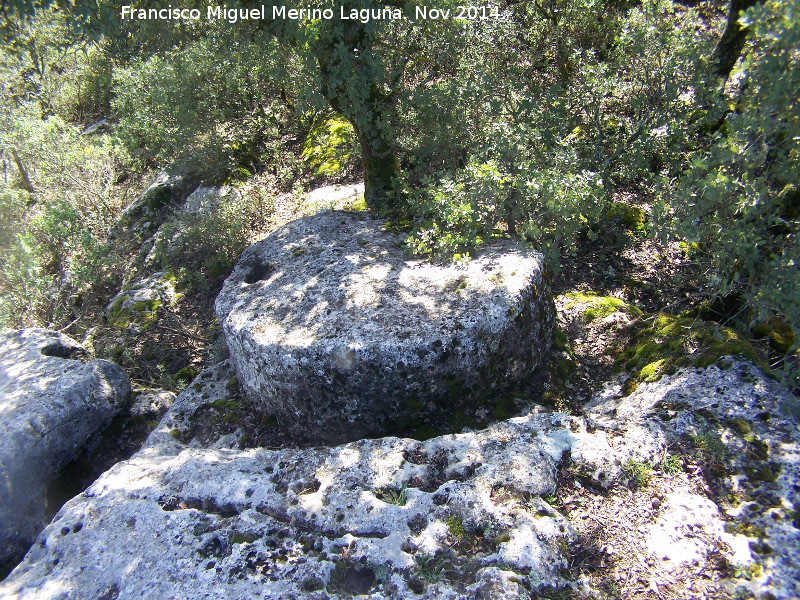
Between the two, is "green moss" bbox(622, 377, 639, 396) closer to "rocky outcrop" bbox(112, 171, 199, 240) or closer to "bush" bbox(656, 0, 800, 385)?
"bush" bbox(656, 0, 800, 385)

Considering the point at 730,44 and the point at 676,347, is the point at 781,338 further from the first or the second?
the point at 730,44

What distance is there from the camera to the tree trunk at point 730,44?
700 cm

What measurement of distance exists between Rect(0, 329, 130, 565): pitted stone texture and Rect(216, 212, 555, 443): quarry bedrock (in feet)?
5.73

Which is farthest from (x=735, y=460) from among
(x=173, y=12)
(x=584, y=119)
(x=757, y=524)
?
(x=173, y=12)

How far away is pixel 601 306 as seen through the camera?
6.21 metres

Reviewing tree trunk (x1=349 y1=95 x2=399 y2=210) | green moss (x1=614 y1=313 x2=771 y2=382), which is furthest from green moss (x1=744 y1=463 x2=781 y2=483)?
tree trunk (x1=349 y1=95 x2=399 y2=210)

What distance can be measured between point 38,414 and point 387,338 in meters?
3.95

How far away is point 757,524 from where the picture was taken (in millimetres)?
3100

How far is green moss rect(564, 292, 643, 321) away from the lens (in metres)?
6.11

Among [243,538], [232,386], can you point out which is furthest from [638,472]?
[232,386]

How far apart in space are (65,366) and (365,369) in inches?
157

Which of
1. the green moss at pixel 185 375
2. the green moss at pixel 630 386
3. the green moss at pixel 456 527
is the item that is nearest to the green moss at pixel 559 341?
the green moss at pixel 630 386

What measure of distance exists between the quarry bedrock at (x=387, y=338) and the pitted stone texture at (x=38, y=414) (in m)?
1.75

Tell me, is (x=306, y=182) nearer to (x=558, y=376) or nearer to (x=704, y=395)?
(x=558, y=376)
